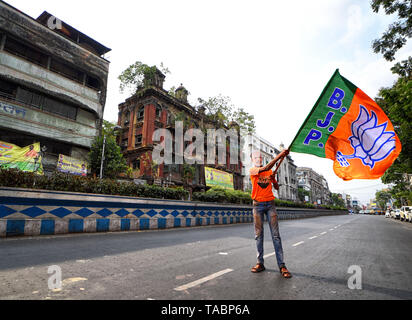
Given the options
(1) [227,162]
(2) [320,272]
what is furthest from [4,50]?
(1) [227,162]

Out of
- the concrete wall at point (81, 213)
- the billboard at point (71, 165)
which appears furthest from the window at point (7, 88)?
the concrete wall at point (81, 213)

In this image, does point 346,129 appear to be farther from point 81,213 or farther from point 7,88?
point 7,88

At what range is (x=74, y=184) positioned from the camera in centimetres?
874

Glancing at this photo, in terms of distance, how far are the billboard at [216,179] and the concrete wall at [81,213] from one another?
12.8 metres

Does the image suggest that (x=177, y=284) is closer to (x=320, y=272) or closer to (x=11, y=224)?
(x=320, y=272)

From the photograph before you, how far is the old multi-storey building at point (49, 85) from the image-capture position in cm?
1909

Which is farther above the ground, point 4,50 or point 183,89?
point 183,89

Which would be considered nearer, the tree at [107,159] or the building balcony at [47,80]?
the building balcony at [47,80]

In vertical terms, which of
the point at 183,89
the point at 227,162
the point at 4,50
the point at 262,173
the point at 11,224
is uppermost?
the point at 183,89

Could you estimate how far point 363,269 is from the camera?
14.3ft

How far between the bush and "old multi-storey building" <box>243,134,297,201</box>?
39.3m

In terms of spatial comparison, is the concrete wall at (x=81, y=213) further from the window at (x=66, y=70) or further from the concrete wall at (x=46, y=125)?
the window at (x=66, y=70)

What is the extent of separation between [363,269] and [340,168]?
1935 mm
